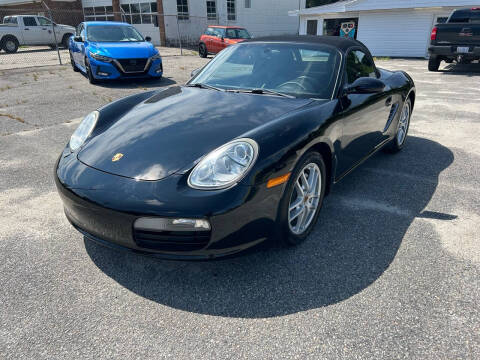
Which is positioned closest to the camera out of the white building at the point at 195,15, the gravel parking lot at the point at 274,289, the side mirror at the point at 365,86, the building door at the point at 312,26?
the gravel parking lot at the point at 274,289

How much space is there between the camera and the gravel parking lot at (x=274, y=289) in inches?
74.7

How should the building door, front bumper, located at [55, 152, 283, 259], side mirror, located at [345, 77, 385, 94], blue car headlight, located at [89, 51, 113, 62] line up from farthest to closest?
the building door
blue car headlight, located at [89, 51, 113, 62]
side mirror, located at [345, 77, 385, 94]
front bumper, located at [55, 152, 283, 259]

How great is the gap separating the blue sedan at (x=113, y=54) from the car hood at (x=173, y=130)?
674 cm

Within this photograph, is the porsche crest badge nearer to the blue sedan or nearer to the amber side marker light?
the amber side marker light

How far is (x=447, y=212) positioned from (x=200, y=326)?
2.47m

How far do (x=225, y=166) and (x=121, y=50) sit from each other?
8.36 m

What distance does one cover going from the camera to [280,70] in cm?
331

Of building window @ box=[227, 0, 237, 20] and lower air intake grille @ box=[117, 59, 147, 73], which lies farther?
building window @ box=[227, 0, 237, 20]

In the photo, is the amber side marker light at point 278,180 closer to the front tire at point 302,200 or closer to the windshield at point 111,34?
the front tire at point 302,200

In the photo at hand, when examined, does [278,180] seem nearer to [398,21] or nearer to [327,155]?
[327,155]

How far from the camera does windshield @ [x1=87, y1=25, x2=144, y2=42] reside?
397 inches

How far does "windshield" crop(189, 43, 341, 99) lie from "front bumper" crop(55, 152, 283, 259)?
1226 millimetres

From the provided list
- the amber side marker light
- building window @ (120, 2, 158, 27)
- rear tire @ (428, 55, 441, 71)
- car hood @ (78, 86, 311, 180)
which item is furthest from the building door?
the amber side marker light

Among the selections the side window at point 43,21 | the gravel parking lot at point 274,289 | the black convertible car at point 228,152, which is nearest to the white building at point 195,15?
the side window at point 43,21
